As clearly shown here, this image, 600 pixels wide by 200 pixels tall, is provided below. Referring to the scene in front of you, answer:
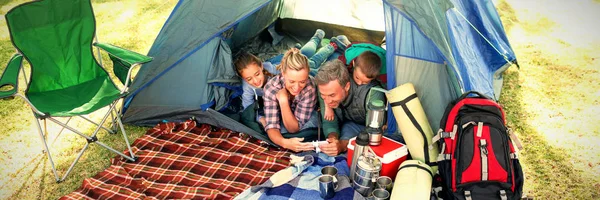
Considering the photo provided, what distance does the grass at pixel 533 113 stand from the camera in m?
3.29

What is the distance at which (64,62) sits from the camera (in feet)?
11.7

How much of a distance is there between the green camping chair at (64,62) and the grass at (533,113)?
27cm

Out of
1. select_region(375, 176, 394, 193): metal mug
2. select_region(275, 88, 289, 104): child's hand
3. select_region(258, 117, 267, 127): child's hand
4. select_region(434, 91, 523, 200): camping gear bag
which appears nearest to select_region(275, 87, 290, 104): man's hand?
select_region(275, 88, 289, 104): child's hand

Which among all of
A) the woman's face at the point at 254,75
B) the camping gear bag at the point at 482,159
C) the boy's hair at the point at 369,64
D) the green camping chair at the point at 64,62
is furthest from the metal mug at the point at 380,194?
the green camping chair at the point at 64,62

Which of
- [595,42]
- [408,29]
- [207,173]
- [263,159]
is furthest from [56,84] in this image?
[595,42]

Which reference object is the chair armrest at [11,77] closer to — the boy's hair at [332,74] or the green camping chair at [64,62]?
the green camping chair at [64,62]

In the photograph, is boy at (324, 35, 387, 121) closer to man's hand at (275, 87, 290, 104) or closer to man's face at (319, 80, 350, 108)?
man's face at (319, 80, 350, 108)

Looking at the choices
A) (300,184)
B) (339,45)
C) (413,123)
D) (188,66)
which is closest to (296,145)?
(300,184)

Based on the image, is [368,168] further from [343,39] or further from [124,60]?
[343,39]

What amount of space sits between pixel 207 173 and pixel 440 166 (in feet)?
4.96

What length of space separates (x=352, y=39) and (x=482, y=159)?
2493 mm

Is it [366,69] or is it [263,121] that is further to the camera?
[263,121]

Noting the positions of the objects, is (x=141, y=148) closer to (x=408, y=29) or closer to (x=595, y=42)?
(x=408, y=29)

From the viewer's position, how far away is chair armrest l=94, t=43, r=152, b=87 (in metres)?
3.35
